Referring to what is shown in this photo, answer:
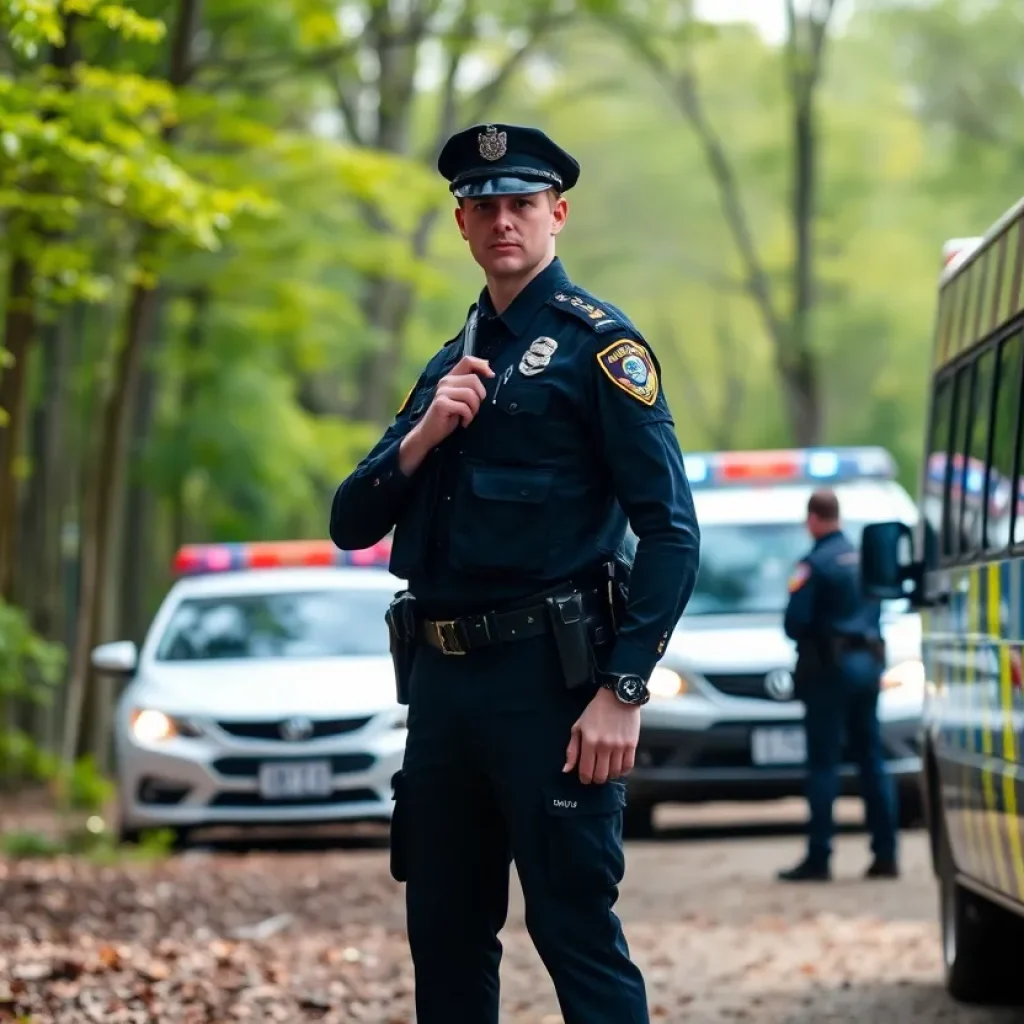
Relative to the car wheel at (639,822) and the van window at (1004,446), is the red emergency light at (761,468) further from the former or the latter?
the van window at (1004,446)

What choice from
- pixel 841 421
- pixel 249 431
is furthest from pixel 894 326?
pixel 249 431

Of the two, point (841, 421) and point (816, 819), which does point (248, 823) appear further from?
point (841, 421)

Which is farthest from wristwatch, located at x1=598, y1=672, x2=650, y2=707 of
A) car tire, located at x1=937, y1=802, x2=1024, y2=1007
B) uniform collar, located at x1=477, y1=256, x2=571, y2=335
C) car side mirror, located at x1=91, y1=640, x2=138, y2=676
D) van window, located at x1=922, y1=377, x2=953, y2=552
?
car side mirror, located at x1=91, y1=640, x2=138, y2=676

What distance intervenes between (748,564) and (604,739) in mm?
10667

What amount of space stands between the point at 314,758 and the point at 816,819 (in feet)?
9.51

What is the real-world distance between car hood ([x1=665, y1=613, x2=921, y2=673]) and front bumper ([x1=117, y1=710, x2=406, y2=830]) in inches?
65.4

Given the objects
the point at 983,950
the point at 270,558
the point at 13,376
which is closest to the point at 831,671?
the point at 983,950

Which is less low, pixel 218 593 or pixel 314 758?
pixel 218 593

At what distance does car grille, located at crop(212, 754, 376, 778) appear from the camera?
1384 centimetres

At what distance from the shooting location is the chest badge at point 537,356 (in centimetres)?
496

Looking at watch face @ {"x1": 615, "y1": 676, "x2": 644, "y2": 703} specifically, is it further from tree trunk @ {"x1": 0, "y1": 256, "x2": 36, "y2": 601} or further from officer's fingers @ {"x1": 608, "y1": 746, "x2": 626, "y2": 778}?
tree trunk @ {"x1": 0, "y1": 256, "x2": 36, "y2": 601}

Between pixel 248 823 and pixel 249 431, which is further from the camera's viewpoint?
pixel 249 431

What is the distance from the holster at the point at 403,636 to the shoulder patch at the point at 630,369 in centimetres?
60

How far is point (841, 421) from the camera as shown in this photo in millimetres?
43906
